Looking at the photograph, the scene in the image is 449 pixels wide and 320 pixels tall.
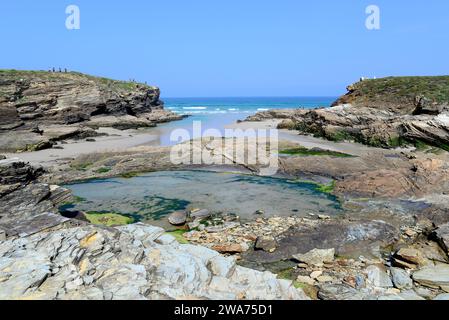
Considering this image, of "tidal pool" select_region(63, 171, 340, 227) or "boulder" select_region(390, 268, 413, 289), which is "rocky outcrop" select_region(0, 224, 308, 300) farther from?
"tidal pool" select_region(63, 171, 340, 227)

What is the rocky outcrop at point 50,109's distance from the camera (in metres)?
37.5

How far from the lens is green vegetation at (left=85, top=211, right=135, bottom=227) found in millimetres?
16422

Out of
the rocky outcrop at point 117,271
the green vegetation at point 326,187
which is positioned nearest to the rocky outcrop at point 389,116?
the green vegetation at point 326,187

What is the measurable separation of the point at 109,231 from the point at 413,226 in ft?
38.6

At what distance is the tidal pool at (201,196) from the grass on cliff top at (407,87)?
33.5 meters

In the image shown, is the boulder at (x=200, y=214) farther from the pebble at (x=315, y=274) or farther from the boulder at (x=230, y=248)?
the pebble at (x=315, y=274)

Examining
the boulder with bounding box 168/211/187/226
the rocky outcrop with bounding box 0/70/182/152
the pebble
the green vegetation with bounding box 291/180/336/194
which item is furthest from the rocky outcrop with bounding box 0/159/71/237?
the rocky outcrop with bounding box 0/70/182/152

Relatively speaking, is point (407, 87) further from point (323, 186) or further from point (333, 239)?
point (333, 239)

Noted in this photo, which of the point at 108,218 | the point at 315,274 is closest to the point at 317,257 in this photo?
the point at 315,274

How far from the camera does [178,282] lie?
7891mm

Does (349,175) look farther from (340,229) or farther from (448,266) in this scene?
(448,266)

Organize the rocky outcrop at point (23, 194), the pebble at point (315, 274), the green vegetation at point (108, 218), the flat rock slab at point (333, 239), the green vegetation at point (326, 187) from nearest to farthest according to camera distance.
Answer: the pebble at point (315, 274)
the flat rock slab at point (333, 239)
the rocky outcrop at point (23, 194)
the green vegetation at point (108, 218)
the green vegetation at point (326, 187)

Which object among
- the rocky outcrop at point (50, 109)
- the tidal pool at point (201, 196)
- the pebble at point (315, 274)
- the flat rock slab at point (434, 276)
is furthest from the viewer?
the rocky outcrop at point (50, 109)

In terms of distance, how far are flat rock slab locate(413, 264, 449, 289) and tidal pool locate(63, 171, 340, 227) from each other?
6.89 meters
